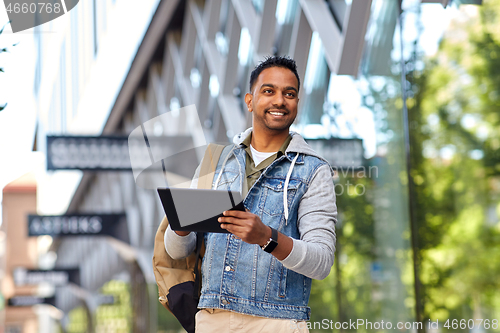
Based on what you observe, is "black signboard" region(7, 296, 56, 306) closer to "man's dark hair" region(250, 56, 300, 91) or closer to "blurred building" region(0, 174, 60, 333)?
"blurred building" region(0, 174, 60, 333)

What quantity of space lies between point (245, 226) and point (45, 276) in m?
16.1

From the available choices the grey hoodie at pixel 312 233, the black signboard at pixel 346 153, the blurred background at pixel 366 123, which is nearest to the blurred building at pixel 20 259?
the blurred background at pixel 366 123

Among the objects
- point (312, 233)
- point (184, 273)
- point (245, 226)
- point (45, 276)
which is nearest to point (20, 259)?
point (45, 276)

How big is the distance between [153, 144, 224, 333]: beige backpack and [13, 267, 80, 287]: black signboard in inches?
573

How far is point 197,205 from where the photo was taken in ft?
5.62

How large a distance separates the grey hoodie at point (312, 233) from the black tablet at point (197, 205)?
252 millimetres

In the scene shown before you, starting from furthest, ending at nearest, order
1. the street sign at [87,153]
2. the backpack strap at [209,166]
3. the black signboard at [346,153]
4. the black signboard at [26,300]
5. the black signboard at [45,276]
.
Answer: the black signboard at [26,300]
the black signboard at [45,276]
the street sign at [87,153]
the black signboard at [346,153]
the backpack strap at [209,166]

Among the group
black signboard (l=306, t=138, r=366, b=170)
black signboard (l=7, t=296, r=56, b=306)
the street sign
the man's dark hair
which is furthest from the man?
black signboard (l=7, t=296, r=56, b=306)

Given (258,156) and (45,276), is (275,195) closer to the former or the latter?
(258,156)

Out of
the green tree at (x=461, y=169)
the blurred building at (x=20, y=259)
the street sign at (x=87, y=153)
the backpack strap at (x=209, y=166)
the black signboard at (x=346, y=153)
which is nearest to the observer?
the backpack strap at (x=209, y=166)

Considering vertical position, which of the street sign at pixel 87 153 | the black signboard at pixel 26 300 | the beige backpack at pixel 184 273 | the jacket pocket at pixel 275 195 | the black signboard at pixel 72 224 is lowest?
the black signboard at pixel 26 300

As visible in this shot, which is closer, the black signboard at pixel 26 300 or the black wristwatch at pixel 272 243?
the black wristwatch at pixel 272 243

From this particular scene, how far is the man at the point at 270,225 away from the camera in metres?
1.93

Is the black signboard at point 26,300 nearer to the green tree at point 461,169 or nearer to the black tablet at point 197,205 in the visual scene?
the green tree at point 461,169
